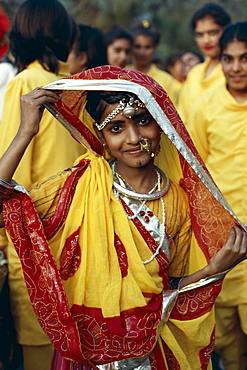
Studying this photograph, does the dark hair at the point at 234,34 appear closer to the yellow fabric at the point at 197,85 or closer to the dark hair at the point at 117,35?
the yellow fabric at the point at 197,85

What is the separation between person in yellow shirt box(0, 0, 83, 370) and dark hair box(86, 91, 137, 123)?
0.74 meters

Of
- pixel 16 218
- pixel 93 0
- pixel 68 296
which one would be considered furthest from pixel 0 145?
pixel 93 0

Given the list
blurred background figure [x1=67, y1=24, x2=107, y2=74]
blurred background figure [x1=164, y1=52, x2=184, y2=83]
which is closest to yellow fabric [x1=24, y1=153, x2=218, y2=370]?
blurred background figure [x1=67, y1=24, x2=107, y2=74]

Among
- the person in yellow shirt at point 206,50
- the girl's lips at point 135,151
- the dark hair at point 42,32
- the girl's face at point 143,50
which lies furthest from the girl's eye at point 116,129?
the girl's face at point 143,50

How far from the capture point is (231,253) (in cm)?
250

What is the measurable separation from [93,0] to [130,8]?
1.11 m

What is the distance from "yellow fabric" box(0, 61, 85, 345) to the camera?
321cm

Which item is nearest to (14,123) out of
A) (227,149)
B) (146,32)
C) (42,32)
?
(42,32)

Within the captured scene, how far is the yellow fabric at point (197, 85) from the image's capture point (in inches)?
232

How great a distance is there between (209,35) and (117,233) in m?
4.24

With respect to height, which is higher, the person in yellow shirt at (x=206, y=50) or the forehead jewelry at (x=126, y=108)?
the person in yellow shirt at (x=206, y=50)

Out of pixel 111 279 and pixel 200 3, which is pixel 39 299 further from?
pixel 200 3

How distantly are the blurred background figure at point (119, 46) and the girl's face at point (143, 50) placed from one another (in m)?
0.55

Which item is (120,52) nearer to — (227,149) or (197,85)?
(197,85)
